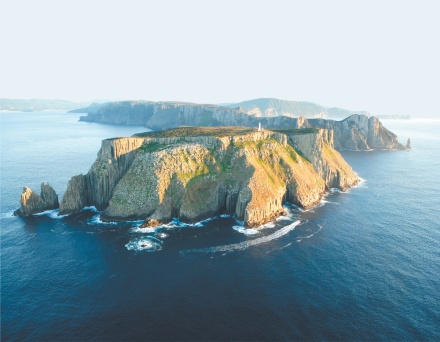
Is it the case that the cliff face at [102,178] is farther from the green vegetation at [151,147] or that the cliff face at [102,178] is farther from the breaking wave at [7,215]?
the breaking wave at [7,215]

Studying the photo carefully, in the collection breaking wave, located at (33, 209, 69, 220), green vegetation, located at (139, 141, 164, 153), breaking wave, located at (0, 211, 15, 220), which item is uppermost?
green vegetation, located at (139, 141, 164, 153)

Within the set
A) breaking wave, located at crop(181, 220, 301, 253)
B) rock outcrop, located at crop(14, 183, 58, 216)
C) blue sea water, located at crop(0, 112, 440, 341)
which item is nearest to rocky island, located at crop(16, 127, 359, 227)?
blue sea water, located at crop(0, 112, 440, 341)

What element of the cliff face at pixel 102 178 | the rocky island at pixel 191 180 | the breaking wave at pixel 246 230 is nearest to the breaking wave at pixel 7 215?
the rocky island at pixel 191 180

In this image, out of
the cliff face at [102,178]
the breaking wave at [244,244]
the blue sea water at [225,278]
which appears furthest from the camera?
the cliff face at [102,178]

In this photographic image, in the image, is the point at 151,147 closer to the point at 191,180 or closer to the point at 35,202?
the point at 191,180

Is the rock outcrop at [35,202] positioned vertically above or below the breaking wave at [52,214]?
above

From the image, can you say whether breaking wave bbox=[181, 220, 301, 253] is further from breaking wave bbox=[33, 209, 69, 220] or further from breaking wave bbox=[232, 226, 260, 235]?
breaking wave bbox=[33, 209, 69, 220]

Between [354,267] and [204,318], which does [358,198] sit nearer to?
[354,267]

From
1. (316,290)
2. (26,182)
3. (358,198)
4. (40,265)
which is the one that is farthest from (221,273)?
(26,182)
